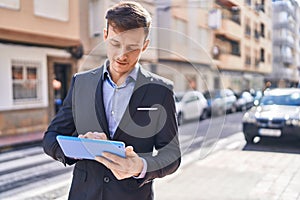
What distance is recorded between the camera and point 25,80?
898 centimetres

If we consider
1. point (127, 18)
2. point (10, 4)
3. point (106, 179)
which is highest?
point (10, 4)

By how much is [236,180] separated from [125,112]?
3.00 m

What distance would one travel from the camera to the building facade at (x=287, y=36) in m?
2.24

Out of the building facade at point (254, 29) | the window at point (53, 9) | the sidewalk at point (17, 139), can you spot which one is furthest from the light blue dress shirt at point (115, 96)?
the window at point (53, 9)

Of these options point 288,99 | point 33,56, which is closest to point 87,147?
point 288,99

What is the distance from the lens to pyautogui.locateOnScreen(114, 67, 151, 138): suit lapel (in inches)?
45.1

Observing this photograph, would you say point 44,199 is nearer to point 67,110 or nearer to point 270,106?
point 67,110

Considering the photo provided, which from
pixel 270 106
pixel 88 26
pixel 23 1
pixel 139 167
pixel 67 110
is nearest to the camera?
pixel 139 167

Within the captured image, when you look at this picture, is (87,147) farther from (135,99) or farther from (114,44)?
(114,44)

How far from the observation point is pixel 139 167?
107 centimetres

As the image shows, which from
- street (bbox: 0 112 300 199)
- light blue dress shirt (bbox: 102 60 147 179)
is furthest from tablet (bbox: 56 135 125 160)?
street (bbox: 0 112 300 199)

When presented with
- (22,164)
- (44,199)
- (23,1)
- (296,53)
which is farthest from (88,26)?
(296,53)

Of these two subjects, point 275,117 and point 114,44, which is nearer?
point 114,44

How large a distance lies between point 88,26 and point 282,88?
9.03m
